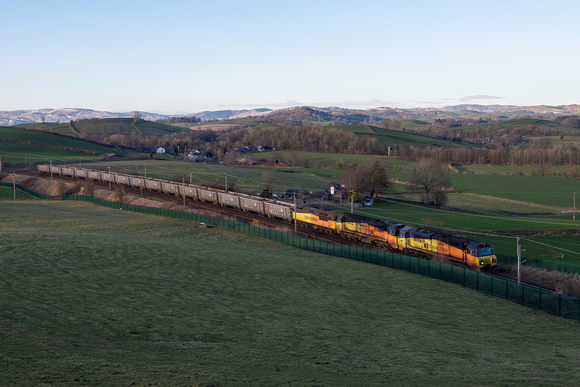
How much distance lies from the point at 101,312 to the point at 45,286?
6129mm

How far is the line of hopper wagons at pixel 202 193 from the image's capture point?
2694 inches

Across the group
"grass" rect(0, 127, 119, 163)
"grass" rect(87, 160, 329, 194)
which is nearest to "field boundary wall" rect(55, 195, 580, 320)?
"grass" rect(87, 160, 329, 194)

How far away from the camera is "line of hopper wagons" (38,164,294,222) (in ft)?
225

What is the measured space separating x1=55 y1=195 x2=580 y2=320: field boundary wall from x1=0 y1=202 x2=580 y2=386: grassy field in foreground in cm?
99

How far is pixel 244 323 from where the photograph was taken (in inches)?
971

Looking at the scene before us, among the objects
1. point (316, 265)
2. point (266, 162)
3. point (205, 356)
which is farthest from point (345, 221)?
point (266, 162)

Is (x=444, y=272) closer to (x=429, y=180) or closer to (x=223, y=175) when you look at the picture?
(x=429, y=180)

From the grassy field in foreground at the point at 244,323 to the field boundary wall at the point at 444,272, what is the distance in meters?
0.99

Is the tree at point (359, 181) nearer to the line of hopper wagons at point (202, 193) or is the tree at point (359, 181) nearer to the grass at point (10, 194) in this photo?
the line of hopper wagons at point (202, 193)

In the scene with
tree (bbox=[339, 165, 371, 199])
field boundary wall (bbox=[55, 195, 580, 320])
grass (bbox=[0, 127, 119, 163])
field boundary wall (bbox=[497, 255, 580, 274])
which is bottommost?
field boundary wall (bbox=[497, 255, 580, 274])

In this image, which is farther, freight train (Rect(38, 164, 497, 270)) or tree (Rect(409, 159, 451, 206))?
tree (Rect(409, 159, 451, 206))

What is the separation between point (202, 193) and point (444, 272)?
168 feet

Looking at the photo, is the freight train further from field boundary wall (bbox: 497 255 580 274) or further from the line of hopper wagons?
field boundary wall (bbox: 497 255 580 274)

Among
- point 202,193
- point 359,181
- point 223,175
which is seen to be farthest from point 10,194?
point 359,181
